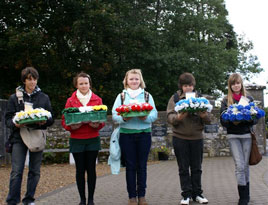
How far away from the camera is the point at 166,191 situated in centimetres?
719

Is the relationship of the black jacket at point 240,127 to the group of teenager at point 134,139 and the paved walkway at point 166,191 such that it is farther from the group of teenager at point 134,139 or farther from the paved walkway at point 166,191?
the paved walkway at point 166,191

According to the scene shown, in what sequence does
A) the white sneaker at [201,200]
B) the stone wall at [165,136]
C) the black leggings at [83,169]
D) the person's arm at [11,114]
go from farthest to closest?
the stone wall at [165,136] → the white sneaker at [201,200] → the black leggings at [83,169] → the person's arm at [11,114]

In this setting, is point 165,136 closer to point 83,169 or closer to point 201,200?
point 201,200

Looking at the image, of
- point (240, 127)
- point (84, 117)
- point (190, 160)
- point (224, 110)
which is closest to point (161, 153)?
point (190, 160)

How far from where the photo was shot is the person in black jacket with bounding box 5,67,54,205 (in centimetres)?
528

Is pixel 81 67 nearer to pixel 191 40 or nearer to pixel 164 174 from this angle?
pixel 191 40

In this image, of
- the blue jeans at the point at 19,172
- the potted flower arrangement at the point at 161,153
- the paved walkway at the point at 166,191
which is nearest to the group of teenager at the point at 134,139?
the blue jeans at the point at 19,172

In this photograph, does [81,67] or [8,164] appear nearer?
[8,164]

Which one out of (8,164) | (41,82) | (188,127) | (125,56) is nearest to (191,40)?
(125,56)

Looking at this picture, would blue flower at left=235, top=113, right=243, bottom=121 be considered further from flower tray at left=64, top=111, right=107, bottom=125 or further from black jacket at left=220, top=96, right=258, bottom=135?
flower tray at left=64, top=111, right=107, bottom=125

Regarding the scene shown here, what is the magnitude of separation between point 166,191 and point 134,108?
2.43 m

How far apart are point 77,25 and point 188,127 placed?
12.9 meters

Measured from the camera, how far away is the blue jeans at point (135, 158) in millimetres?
5762

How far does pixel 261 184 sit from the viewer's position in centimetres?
771
